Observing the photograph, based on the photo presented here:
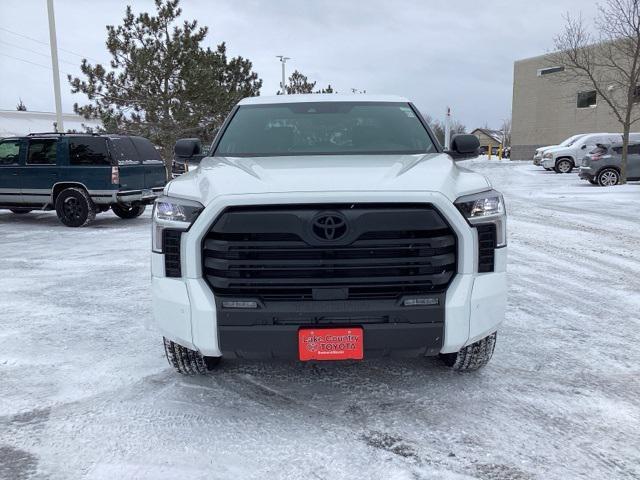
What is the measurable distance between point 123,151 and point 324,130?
773cm

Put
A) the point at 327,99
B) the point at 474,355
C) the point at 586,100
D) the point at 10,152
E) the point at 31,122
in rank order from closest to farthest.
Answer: the point at 474,355 < the point at 327,99 < the point at 10,152 < the point at 586,100 < the point at 31,122

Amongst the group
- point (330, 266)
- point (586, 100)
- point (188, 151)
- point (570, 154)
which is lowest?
point (330, 266)

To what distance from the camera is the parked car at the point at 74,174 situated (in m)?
10.7

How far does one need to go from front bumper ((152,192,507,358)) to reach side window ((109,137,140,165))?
870cm

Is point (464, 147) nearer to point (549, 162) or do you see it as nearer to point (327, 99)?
point (327, 99)

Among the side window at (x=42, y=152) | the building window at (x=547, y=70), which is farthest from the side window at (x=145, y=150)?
the building window at (x=547, y=70)

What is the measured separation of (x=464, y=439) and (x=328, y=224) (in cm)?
130

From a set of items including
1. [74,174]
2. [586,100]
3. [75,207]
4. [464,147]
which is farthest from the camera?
[586,100]

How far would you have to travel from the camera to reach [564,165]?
26.0 metres

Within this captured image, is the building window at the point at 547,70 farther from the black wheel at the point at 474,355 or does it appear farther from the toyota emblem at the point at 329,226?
the toyota emblem at the point at 329,226

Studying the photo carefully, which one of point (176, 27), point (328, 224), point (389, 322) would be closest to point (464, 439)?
point (389, 322)

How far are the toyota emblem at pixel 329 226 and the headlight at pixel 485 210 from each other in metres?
0.63

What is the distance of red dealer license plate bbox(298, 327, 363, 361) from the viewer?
8.95ft

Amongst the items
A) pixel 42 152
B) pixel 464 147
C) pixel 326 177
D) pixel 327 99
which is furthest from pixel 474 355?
pixel 42 152
